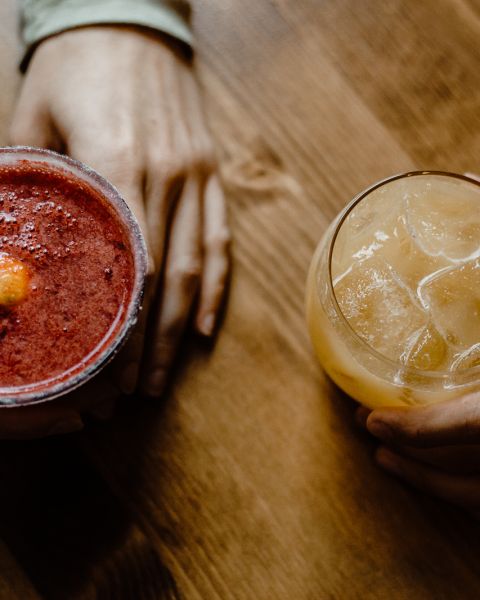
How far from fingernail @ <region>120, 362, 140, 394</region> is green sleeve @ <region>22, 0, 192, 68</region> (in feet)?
1.91

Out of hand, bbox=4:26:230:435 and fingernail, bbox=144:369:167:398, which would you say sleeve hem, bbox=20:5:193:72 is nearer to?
hand, bbox=4:26:230:435

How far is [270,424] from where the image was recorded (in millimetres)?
1126

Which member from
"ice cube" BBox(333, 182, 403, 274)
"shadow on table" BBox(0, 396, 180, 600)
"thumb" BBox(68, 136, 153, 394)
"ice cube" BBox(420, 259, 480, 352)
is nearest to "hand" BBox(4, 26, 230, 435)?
"thumb" BBox(68, 136, 153, 394)

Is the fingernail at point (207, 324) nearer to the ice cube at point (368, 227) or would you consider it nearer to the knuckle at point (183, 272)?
the knuckle at point (183, 272)

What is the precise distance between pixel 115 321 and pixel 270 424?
1.32 ft

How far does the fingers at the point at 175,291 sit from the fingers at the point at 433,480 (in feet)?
1.29

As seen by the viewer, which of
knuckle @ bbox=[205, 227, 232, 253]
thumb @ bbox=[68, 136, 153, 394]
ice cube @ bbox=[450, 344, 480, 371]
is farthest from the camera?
knuckle @ bbox=[205, 227, 232, 253]

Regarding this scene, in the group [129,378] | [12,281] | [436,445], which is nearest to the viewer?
[12,281]

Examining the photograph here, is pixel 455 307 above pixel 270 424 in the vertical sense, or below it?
above

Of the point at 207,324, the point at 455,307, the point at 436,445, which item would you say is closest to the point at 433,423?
→ the point at 436,445

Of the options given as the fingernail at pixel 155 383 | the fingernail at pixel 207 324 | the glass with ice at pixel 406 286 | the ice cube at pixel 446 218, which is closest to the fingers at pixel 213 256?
the fingernail at pixel 207 324

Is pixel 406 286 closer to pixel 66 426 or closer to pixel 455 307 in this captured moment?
pixel 455 307

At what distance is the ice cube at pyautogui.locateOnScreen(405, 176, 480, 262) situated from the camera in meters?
0.93

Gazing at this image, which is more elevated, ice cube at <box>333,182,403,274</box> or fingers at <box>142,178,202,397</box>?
ice cube at <box>333,182,403,274</box>
